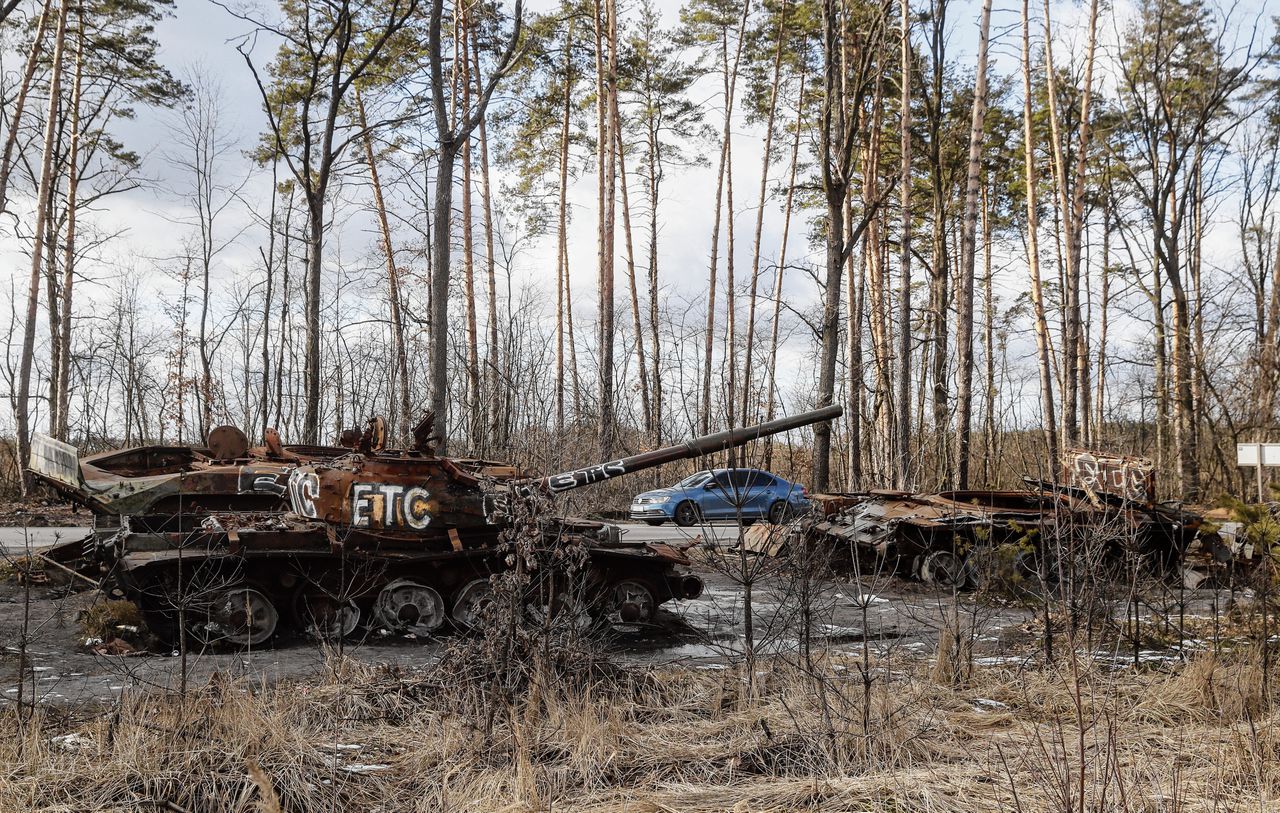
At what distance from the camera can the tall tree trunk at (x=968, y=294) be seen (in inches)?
615

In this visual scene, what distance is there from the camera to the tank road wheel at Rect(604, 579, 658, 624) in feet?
30.4

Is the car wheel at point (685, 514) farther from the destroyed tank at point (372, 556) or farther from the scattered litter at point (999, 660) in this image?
the scattered litter at point (999, 660)

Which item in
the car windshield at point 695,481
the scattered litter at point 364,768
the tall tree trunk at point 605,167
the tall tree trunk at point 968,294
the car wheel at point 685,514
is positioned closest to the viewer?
the scattered litter at point 364,768

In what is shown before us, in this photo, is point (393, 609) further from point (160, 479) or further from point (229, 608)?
point (160, 479)

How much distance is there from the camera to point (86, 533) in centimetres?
1312

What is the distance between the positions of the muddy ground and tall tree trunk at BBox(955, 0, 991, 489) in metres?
5.20

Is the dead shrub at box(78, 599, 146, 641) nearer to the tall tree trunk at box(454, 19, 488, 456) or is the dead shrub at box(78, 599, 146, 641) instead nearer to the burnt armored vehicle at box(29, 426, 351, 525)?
the burnt armored vehicle at box(29, 426, 351, 525)

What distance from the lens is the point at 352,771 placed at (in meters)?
4.85

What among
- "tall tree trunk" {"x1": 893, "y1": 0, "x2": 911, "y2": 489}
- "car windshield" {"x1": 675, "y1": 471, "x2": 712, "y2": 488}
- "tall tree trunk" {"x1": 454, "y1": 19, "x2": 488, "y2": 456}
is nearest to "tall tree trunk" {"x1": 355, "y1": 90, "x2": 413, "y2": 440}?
"tall tree trunk" {"x1": 454, "y1": 19, "x2": 488, "y2": 456}

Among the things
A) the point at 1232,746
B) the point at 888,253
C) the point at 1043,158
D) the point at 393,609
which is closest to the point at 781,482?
the point at 888,253

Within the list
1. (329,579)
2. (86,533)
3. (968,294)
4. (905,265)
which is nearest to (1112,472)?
(968,294)

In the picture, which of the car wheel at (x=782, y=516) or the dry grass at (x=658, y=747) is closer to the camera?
the dry grass at (x=658, y=747)

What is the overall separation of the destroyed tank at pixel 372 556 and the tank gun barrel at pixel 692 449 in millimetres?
18

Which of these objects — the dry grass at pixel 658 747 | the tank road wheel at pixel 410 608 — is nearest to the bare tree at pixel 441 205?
the tank road wheel at pixel 410 608
